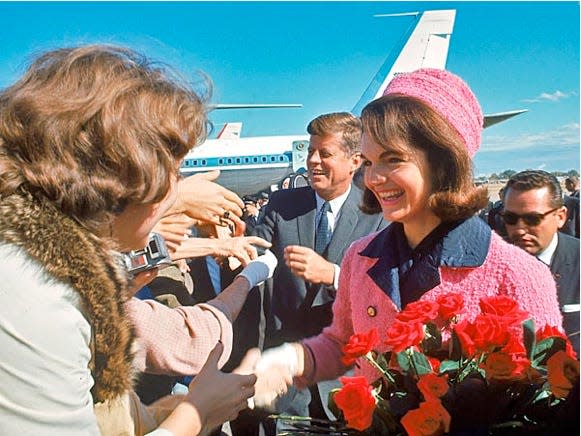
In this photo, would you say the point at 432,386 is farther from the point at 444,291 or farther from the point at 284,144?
the point at 284,144

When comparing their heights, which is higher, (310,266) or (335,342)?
(310,266)

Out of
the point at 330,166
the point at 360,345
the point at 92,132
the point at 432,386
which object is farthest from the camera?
the point at 330,166

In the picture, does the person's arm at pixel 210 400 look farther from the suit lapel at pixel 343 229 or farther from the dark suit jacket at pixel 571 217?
the dark suit jacket at pixel 571 217

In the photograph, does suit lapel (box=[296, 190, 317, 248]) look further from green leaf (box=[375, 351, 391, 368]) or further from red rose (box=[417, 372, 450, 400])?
red rose (box=[417, 372, 450, 400])

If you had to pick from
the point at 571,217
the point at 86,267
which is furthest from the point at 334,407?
the point at 571,217

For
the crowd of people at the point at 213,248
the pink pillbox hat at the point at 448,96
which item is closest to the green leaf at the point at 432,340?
the crowd of people at the point at 213,248

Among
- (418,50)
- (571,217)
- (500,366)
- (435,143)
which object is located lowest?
(500,366)

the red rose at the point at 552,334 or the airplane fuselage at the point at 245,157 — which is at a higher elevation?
the airplane fuselage at the point at 245,157
